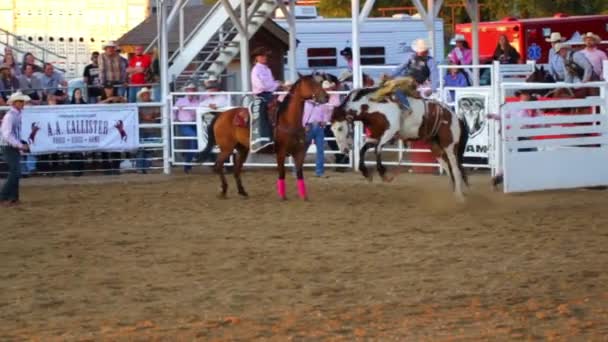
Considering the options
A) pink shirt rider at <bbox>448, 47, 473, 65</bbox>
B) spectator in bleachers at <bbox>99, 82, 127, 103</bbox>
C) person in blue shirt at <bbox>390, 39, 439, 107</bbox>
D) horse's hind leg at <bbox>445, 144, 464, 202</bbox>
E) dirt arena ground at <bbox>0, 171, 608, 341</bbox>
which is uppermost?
pink shirt rider at <bbox>448, 47, 473, 65</bbox>

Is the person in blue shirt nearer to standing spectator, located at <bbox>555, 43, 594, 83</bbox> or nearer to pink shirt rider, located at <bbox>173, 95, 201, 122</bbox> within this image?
standing spectator, located at <bbox>555, 43, 594, 83</bbox>

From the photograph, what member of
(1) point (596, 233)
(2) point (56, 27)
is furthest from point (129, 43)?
(1) point (596, 233)

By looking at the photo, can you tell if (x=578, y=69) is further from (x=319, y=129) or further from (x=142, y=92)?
(x=142, y=92)

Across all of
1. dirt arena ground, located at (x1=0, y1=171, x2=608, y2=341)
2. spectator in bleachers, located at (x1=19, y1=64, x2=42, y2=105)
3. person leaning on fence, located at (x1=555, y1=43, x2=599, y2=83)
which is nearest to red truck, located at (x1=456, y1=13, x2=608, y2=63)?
person leaning on fence, located at (x1=555, y1=43, x2=599, y2=83)

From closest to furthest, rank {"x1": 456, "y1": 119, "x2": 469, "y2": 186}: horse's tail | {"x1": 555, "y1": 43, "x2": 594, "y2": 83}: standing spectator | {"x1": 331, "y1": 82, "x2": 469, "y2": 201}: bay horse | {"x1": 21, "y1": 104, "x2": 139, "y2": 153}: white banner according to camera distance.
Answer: {"x1": 331, "y1": 82, "x2": 469, "y2": 201}: bay horse
{"x1": 456, "y1": 119, "x2": 469, "y2": 186}: horse's tail
{"x1": 555, "y1": 43, "x2": 594, "y2": 83}: standing spectator
{"x1": 21, "y1": 104, "x2": 139, "y2": 153}: white banner

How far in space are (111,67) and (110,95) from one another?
0.48 metres

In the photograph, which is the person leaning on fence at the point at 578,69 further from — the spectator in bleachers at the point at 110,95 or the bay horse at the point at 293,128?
the spectator in bleachers at the point at 110,95

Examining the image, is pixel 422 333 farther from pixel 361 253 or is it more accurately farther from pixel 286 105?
pixel 286 105

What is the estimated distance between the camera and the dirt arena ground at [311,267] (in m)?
8.27

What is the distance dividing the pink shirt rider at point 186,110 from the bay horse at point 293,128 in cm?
565

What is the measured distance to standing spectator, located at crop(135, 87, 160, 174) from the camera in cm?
2177

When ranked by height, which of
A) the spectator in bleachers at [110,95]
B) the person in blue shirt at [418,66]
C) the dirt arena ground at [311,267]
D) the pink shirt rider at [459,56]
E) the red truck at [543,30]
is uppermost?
the red truck at [543,30]

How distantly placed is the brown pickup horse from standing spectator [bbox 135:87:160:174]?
4538 mm

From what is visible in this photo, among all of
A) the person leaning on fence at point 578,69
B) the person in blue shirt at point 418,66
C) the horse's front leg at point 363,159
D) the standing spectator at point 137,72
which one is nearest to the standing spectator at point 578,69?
the person leaning on fence at point 578,69
